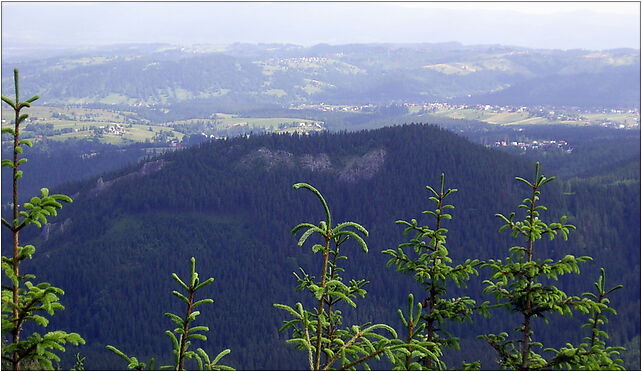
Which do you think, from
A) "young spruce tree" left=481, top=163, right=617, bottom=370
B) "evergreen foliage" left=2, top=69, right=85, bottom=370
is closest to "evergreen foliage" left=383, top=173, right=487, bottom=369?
"young spruce tree" left=481, top=163, right=617, bottom=370

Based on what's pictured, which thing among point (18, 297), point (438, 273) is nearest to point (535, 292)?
point (438, 273)

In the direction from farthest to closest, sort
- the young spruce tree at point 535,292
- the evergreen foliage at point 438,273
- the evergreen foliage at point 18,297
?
the evergreen foliage at point 438,273, the young spruce tree at point 535,292, the evergreen foliage at point 18,297

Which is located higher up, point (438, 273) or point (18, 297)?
point (18, 297)

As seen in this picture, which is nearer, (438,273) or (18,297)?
(18,297)

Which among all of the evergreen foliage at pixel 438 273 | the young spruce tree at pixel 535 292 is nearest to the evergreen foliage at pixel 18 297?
the evergreen foliage at pixel 438 273

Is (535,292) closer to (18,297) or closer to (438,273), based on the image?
(438,273)

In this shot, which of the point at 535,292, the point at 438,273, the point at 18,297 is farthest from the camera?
the point at 438,273

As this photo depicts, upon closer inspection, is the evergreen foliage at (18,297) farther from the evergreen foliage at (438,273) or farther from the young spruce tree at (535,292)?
the young spruce tree at (535,292)

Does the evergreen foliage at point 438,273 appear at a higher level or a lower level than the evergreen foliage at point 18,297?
lower

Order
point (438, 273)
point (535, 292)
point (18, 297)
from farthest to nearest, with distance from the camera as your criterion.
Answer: point (438, 273)
point (535, 292)
point (18, 297)

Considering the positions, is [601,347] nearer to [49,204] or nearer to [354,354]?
[354,354]

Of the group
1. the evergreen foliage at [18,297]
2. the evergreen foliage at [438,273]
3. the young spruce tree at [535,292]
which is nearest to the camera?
the evergreen foliage at [18,297]
